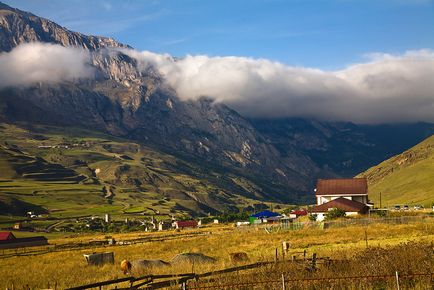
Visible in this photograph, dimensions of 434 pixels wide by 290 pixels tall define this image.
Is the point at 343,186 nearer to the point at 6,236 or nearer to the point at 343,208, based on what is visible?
the point at 343,208

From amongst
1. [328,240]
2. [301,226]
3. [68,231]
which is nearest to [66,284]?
[328,240]

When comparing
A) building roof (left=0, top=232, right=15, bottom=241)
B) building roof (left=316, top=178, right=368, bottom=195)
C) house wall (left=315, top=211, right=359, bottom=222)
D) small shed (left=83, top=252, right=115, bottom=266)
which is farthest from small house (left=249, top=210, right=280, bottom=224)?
small shed (left=83, top=252, right=115, bottom=266)

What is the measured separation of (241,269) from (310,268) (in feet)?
12.6

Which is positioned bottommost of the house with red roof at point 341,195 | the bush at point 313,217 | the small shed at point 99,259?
the small shed at point 99,259

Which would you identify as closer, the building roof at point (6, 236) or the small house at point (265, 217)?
the small house at point (265, 217)

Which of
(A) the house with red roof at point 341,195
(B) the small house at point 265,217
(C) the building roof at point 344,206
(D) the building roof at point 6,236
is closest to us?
(C) the building roof at point 344,206

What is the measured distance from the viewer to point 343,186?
10781 centimetres

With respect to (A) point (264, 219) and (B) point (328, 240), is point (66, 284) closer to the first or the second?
(B) point (328, 240)

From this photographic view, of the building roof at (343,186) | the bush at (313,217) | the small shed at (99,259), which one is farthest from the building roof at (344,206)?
the small shed at (99,259)

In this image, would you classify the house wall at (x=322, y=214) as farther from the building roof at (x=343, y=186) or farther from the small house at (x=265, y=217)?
the small house at (x=265, y=217)

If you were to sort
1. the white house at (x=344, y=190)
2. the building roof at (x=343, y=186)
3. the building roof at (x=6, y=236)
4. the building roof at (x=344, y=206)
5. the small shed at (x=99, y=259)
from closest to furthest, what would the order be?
the small shed at (x=99, y=259) → the building roof at (x=344, y=206) → the white house at (x=344, y=190) → the building roof at (x=343, y=186) → the building roof at (x=6, y=236)

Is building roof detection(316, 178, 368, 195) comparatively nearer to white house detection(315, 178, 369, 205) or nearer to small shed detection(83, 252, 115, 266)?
white house detection(315, 178, 369, 205)

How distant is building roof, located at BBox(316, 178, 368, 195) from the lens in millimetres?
105256

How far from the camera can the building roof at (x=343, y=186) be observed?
345 ft
